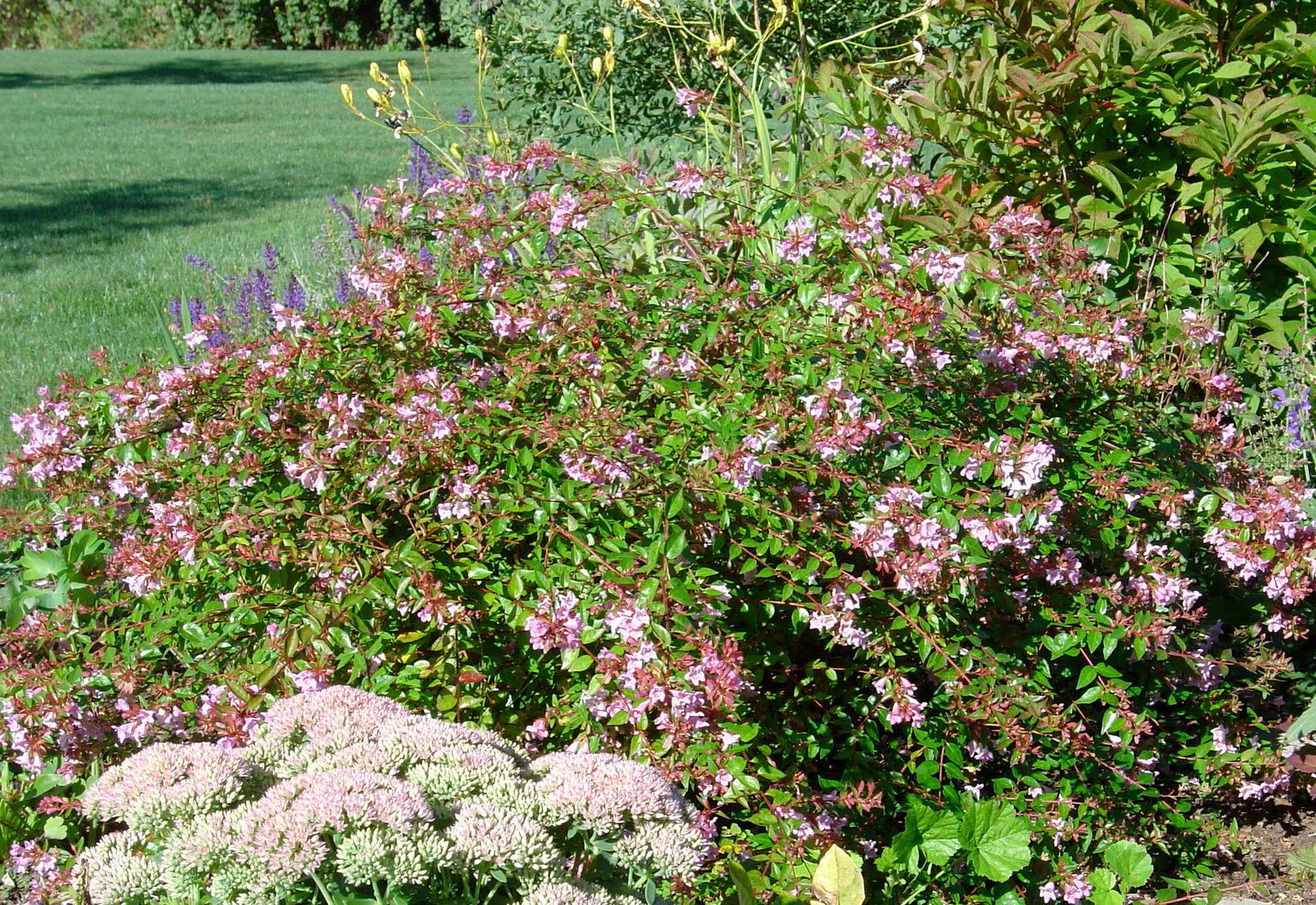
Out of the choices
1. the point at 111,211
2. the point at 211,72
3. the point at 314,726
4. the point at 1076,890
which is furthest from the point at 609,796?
the point at 211,72

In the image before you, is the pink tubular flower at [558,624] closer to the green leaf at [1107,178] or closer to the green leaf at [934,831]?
the green leaf at [934,831]

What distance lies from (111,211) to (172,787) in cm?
945

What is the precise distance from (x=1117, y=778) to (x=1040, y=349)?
0.92 m

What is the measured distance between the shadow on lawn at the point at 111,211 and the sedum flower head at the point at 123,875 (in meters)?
7.25

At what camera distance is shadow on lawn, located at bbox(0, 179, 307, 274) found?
8578 mm

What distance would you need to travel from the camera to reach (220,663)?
246 cm

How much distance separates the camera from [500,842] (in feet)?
4.93

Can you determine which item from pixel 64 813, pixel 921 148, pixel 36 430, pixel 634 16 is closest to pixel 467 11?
pixel 634 16

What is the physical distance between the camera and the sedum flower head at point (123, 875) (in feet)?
5.04

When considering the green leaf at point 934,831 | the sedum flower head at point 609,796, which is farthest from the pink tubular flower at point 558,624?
the green leaf at point 934,831

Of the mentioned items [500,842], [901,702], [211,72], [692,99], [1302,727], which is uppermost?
[211,72]

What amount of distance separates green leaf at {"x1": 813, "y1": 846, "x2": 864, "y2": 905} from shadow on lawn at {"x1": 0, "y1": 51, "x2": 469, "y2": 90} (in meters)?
20.0

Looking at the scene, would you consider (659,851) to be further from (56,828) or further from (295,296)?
(295,296)

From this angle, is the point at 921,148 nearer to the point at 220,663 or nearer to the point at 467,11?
the point at 220,663
